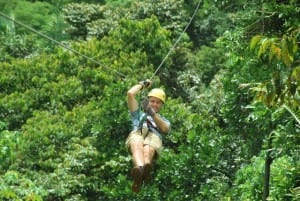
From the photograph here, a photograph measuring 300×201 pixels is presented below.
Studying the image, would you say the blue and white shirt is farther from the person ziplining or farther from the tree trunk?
the tree trunk

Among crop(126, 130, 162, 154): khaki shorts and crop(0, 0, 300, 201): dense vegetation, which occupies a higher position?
crop(0, 0, 300, 201): dense vegetation

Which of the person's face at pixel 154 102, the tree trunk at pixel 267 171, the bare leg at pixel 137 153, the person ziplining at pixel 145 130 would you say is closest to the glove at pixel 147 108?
the person ziplining at pixel 145 130

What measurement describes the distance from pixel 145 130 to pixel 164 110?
3.32 meters

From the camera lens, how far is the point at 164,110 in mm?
9266

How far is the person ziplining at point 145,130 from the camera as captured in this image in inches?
225

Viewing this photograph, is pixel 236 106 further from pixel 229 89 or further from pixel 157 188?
pixel 157 188

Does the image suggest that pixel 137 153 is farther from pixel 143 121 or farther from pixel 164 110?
pixel 164 110

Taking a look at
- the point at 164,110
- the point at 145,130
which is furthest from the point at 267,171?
the point at 164,110

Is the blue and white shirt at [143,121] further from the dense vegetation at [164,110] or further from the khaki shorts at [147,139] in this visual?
the dense vegetation at [164,110]

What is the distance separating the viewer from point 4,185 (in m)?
5.35

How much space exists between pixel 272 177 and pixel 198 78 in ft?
23.7

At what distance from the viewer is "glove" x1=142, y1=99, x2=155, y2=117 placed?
225 inches

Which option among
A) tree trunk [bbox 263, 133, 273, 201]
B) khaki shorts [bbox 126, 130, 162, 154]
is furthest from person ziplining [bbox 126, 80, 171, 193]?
tree trunk [bbox 263, 133, 273, 201]

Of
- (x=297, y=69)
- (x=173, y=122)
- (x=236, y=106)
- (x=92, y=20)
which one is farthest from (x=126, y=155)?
(x=92, y=20)
